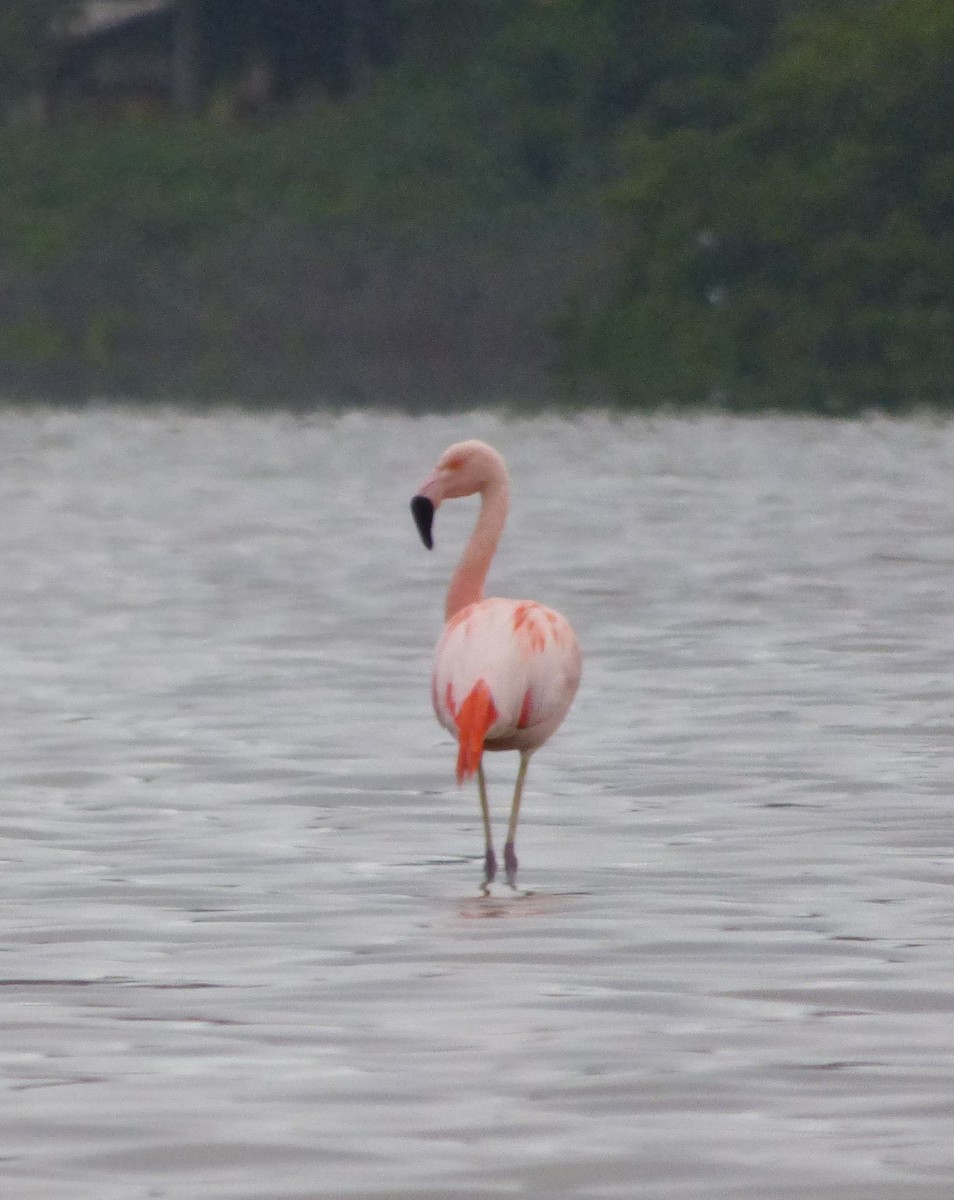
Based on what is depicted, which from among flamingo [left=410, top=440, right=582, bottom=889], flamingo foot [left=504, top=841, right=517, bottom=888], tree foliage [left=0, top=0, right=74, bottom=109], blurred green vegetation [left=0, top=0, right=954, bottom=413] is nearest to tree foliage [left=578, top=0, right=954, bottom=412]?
blurred green vegetation [left=0, top=0, right=954, bottom=413]

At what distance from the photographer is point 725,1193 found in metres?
5.58

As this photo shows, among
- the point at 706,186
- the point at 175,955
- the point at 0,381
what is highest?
the point at 175,955

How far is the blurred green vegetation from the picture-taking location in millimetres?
47688

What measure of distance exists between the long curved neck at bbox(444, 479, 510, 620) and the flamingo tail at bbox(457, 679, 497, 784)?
2.54ft

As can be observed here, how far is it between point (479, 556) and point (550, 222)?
150 ft

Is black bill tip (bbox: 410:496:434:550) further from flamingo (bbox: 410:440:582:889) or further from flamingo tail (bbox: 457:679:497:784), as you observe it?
flamingo tail (bbox: 457:679:497:784)

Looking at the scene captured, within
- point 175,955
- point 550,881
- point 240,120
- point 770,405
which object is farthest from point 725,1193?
point 240,120

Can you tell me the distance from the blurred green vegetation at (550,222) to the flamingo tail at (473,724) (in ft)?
124

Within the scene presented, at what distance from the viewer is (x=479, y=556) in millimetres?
9852

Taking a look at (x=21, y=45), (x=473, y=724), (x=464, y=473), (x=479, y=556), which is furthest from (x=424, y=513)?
(x=21, y=45)

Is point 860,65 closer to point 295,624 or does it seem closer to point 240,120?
point 240,120

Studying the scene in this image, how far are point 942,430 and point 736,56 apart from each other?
754 inches

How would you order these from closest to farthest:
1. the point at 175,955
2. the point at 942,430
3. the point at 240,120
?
the point at 175,955 < the point at 942,430 < the point at 240,120

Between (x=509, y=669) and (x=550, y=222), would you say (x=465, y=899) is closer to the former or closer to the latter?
(x=509, y=669)
